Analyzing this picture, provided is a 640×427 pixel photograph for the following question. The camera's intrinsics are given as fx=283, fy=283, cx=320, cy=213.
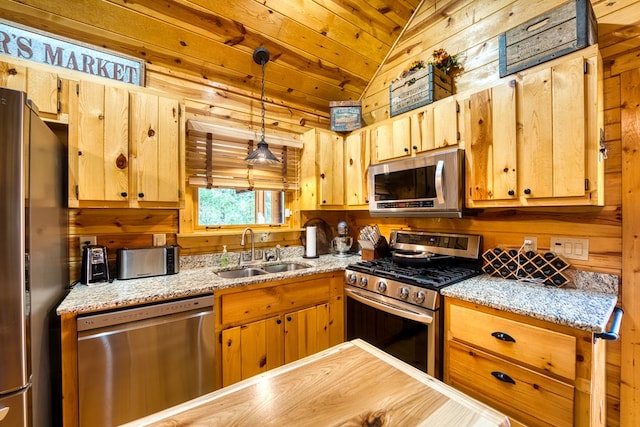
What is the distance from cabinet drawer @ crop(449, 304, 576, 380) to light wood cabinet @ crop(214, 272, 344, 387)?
932 mm

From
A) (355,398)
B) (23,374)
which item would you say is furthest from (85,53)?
(355,398)

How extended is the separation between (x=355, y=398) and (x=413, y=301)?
1.10 metres

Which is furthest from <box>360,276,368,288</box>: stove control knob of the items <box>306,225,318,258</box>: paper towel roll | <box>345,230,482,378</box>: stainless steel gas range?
<box>306,225,318,258</box>: paper towel roll

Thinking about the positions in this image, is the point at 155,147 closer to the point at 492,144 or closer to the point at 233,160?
A: the point at 233,160

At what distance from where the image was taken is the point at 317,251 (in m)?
2.84

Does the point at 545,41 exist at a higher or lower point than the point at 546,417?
higher

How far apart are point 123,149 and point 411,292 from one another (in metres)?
1.98

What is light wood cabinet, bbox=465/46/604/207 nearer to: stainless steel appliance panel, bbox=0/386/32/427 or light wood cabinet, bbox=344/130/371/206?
light wood cabinet, bbox=344/130/371/206

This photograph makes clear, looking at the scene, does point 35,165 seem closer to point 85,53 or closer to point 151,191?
point 151,191

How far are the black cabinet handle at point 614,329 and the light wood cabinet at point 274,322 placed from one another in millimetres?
1506

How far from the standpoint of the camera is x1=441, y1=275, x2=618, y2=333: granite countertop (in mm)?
1210

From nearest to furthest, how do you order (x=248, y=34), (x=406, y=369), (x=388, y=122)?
(x=406, y=369) → (x=248, y=34) → (x=388, y=122)

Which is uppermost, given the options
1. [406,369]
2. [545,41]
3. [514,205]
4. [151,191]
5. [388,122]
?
→ [545,41]

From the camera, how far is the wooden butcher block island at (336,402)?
65 centimetres
